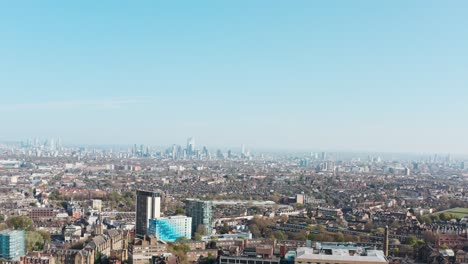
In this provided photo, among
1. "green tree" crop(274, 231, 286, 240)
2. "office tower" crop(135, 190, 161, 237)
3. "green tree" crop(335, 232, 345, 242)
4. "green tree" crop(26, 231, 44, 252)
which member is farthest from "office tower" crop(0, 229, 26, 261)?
"green tree" crop(335, 232, 345, 242)

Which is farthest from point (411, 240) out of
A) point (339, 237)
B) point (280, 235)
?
point (280, 235)

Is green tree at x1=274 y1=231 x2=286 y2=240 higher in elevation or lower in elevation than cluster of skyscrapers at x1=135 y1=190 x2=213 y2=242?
lower

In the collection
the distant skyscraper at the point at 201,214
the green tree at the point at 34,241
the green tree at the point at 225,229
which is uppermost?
the distant skyscraper at the point at 201,214

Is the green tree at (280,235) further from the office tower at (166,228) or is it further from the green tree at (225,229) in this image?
the office tower at (166,228)

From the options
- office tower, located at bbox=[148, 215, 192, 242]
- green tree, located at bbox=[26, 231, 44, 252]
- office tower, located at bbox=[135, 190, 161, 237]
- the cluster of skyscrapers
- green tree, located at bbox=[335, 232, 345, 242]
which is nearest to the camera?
green tree, located at bbox=[26, 231, 44, 252]

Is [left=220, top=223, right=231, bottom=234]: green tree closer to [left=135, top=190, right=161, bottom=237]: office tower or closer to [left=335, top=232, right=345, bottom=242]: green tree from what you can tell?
[left=135, top=190, right=161, bottom=237]: office tower

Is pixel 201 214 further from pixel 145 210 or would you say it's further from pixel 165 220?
pixel 165 220

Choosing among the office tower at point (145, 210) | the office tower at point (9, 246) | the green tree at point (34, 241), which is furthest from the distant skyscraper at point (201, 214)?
the office tower at point (9, 246)

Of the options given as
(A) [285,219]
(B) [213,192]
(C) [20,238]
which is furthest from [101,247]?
(B) [213,192]
